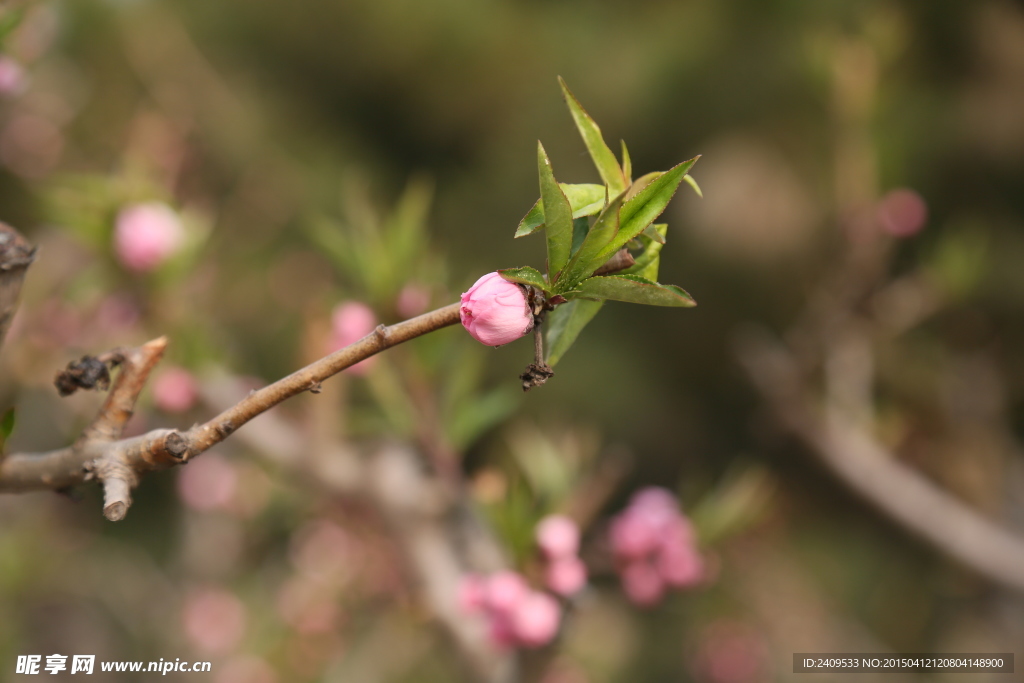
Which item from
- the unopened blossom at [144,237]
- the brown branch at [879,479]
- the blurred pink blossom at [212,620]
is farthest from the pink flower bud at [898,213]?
the blurred pink blossom at [212,620]

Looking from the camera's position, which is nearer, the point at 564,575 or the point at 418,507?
the point at 564,575

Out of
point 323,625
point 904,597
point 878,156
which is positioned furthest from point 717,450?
point 323,625

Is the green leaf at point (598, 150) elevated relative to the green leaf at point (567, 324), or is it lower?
elevated

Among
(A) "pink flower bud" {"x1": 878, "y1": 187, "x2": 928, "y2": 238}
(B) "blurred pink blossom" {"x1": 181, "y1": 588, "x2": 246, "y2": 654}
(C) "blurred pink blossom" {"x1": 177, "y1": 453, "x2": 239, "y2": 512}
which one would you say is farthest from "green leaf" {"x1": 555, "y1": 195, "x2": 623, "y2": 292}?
(B) "blurred pink blossom" {"x1": 181, "y1": 588, "x2": 246, "y2": 654}

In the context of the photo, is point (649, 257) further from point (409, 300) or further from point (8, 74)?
point (8, 74)

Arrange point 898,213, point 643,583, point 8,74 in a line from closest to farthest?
1. point 8,74
2. point 643,583
3. point 898,213

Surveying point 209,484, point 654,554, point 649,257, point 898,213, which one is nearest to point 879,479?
point 898,213

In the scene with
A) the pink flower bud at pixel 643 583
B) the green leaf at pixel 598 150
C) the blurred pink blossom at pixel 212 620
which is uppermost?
the green leaf at pixel 598 150

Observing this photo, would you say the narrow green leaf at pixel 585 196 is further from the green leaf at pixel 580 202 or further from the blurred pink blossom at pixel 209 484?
the blurred pink blossom at pixel 209 484
